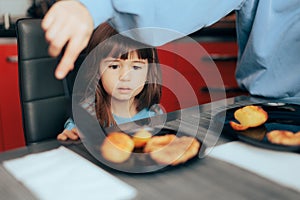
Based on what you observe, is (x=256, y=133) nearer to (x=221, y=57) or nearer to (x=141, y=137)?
(x=141, y=137)

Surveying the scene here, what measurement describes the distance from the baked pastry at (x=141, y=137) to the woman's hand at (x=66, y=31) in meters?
0.24

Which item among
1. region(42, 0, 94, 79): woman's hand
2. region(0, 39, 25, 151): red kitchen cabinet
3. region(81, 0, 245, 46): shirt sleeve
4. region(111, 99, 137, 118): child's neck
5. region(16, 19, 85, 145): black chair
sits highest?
region(42, 0, 94, 79): woman's hand

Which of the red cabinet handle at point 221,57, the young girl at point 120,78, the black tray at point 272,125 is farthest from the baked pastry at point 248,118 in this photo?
the red cabinet handle at point 221,57

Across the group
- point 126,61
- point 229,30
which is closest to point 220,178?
point 126,61

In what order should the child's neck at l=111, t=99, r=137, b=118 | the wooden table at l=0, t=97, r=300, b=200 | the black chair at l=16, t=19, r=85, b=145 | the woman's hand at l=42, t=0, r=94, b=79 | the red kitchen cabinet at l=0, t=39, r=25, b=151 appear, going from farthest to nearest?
1. the red kitchen cabinet at l=0, t=39, r=25, b=151
2. the child's neck at l=111, t=99, r=137, b=118
3. the black chair at l=16, t=19, r=85, b=145
4. the wooden table at l=0, t=97, r=300, b=200
5. the woman's hand at l=42, t=0, r=94, b=79

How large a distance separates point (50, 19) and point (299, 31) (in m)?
0.74

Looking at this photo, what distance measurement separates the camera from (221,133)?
0.68 meters

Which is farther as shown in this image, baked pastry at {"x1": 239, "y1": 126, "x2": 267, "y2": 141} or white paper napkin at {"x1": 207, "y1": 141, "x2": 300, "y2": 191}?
baked pastry at {"x1": 239, "y1": 126, "x2": 267, "y2": 141}

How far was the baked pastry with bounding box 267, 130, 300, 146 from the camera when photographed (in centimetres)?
59

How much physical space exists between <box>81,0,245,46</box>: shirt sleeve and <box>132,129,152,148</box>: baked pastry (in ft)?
0.60

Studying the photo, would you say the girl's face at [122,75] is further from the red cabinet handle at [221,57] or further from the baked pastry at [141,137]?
the red cabinet handle at [221,57]

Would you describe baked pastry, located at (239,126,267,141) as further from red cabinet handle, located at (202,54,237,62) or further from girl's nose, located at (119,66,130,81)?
red cabinet handle, located at (202,54,237,62)

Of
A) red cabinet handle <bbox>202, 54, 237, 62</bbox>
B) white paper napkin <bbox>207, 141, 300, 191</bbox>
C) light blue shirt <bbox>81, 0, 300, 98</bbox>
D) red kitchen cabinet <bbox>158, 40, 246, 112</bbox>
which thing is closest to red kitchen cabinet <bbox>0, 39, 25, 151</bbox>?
red kitchen cabinet <bbox>158, 40, 246, 112</bbox>

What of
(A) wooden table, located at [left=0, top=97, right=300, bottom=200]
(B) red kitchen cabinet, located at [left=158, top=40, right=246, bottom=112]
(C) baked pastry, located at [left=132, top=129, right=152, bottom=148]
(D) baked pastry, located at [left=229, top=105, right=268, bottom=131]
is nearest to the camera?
(A) wooden table, located at [left=0, top=97, right=300, bottom=200]
